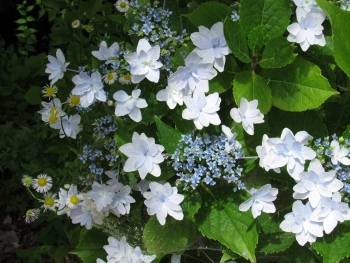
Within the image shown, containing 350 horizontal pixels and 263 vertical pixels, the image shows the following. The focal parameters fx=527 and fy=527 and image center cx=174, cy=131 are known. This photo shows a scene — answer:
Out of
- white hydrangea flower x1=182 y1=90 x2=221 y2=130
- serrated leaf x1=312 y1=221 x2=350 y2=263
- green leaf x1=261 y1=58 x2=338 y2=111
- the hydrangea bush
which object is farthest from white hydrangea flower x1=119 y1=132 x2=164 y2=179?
serrated leaf x1=312 y1=221 x2=350 y2=263

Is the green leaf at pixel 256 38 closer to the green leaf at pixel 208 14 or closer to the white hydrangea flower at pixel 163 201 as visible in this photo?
the green leaf at pixel 208 14

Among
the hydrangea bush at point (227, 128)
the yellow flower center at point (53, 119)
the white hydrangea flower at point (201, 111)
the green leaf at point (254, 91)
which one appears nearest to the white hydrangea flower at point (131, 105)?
the hydrangea bush at point (227, 128)

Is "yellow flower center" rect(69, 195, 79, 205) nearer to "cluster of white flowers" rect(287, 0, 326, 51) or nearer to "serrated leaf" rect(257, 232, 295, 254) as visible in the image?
"serrated leaf" rect(257, 232, 295, 254)

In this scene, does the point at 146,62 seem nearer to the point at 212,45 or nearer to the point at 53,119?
the point at 212,45

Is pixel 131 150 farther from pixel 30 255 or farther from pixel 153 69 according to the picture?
pixel 30 255

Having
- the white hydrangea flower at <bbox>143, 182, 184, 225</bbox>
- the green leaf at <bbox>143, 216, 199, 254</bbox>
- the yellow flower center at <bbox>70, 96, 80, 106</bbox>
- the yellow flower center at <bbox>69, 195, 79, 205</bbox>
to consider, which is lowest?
the yellow flower center at <bbox>69, 195, 79, 205</bbox>

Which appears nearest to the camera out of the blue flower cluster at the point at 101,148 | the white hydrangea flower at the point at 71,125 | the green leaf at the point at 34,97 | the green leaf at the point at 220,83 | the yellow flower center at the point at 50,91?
the green leaf at the point at 220,83
